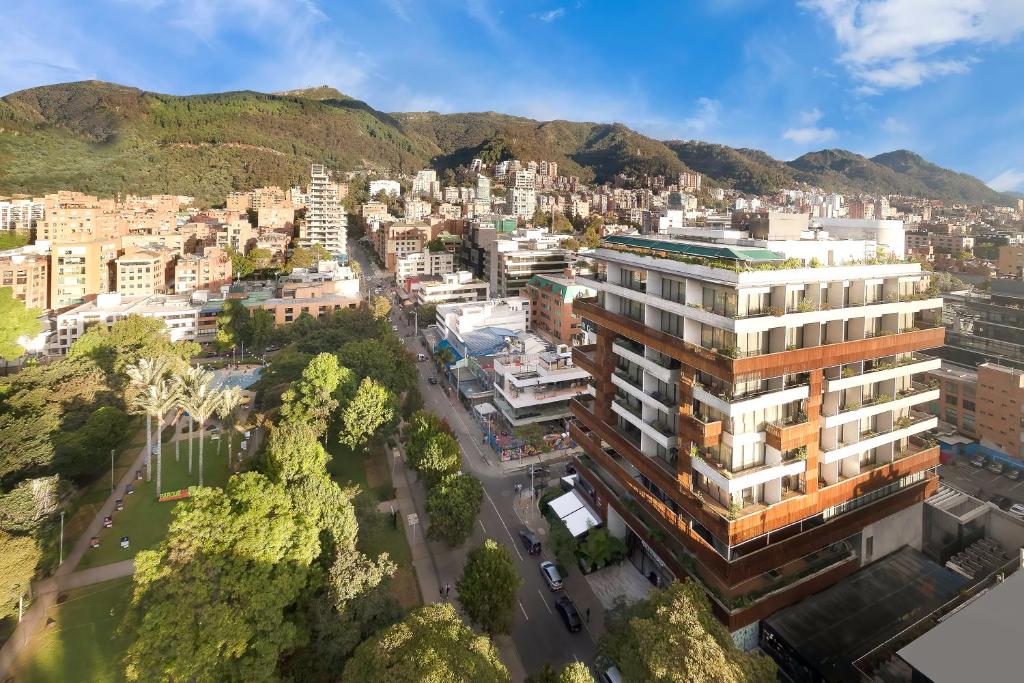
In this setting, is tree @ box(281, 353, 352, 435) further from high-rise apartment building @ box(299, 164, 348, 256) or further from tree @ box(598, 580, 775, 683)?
high-rise apartment building @ box(299, 164, 348, 256)

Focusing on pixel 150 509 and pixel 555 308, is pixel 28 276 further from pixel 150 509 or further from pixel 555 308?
pixel 555 308

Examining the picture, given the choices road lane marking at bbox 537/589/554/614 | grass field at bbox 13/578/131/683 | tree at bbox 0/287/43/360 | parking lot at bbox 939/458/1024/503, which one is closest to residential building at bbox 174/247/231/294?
tree at bbox 0/287/43/360

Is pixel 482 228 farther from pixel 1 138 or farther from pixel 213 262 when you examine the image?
pixel 1 138

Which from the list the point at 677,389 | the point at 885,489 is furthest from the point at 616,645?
the point at 885,489

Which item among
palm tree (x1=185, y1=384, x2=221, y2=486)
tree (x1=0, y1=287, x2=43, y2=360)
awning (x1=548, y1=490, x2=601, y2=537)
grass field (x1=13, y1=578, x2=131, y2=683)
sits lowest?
grass field (x1=13, y1=578, x2=131, y2=683)

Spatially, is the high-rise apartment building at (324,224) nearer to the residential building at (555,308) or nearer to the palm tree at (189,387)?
the residential building at (555,308)

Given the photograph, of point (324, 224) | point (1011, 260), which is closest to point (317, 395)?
point (324, 224)
